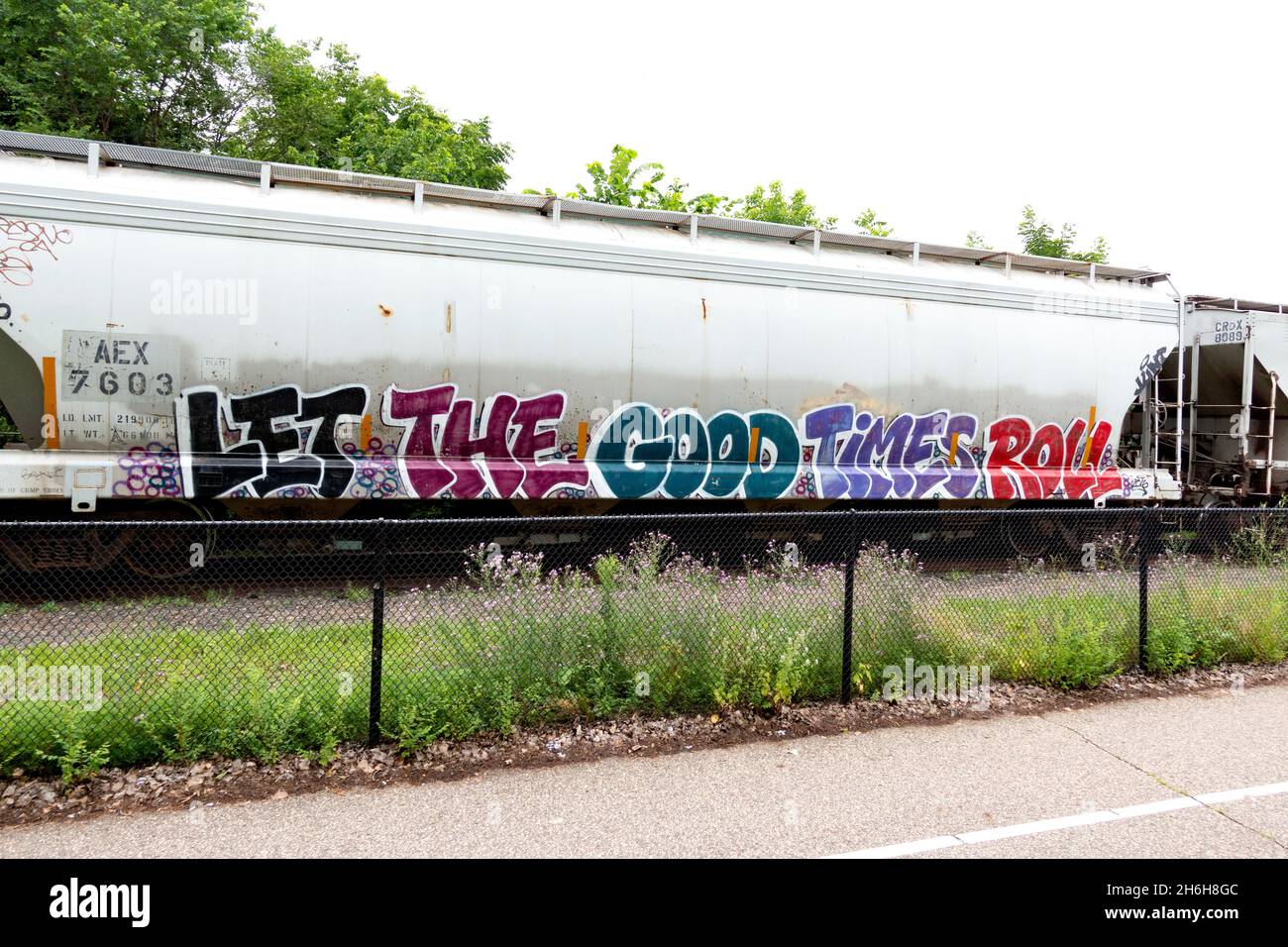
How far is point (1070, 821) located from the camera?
3955 mm

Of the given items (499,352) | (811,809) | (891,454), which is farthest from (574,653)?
(891,454)

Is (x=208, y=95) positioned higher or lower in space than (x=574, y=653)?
higher

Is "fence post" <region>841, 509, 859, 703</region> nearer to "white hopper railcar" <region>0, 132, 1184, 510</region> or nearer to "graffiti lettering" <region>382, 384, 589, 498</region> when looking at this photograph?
"white hopper railcar" <region>0, 132, 1184, 510</region>

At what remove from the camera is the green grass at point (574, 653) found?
437 cm

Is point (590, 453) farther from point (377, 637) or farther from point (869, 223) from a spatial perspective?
point (869, 223)

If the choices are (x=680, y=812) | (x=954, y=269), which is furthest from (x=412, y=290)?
(x=954, y=269)

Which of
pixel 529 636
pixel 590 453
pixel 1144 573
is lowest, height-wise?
pixel 529 636

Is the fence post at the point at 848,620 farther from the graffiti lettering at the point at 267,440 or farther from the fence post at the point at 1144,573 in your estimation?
the graffiti lettering at the point at 267,440

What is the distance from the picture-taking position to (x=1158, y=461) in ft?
37.9

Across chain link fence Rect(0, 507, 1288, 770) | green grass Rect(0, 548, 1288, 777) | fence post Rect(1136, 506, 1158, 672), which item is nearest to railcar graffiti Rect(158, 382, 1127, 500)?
chain link fence Rect(0, 507, 1288, 770)

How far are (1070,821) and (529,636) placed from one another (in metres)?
3.06

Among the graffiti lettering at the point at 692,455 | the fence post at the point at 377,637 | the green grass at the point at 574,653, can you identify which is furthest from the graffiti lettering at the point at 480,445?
the fence post at the point at 377,637

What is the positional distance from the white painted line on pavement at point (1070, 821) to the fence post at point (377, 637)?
2581 millimetres

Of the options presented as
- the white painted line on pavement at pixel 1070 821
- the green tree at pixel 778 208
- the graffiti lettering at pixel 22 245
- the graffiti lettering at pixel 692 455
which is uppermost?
the green tree at pixel 778 208
